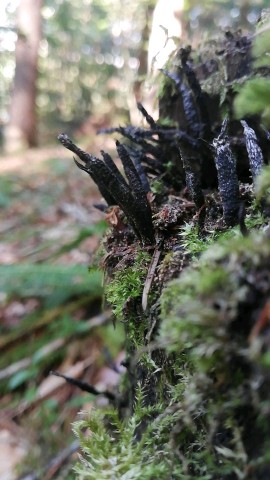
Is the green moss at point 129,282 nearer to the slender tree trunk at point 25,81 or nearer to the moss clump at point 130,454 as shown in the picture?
the moss clump at point 130,454

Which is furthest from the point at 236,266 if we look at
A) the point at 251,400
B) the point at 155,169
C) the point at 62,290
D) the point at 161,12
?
the point at 161,12

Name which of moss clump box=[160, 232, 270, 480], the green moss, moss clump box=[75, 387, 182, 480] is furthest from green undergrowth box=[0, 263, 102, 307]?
moss clump box=[160, 232, 270, 480]

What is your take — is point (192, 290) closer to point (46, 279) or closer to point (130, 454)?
point (130, 454)

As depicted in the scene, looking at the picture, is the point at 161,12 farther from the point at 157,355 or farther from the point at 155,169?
the point at 157,355

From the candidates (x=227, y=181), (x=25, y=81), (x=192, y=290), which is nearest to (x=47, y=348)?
(x=227, y=181)

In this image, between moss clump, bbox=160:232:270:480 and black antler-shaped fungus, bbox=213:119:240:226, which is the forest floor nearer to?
black antler-shaped fungus, bbox=213:119:240:226

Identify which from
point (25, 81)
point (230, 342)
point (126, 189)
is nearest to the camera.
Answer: point (230, 342)
